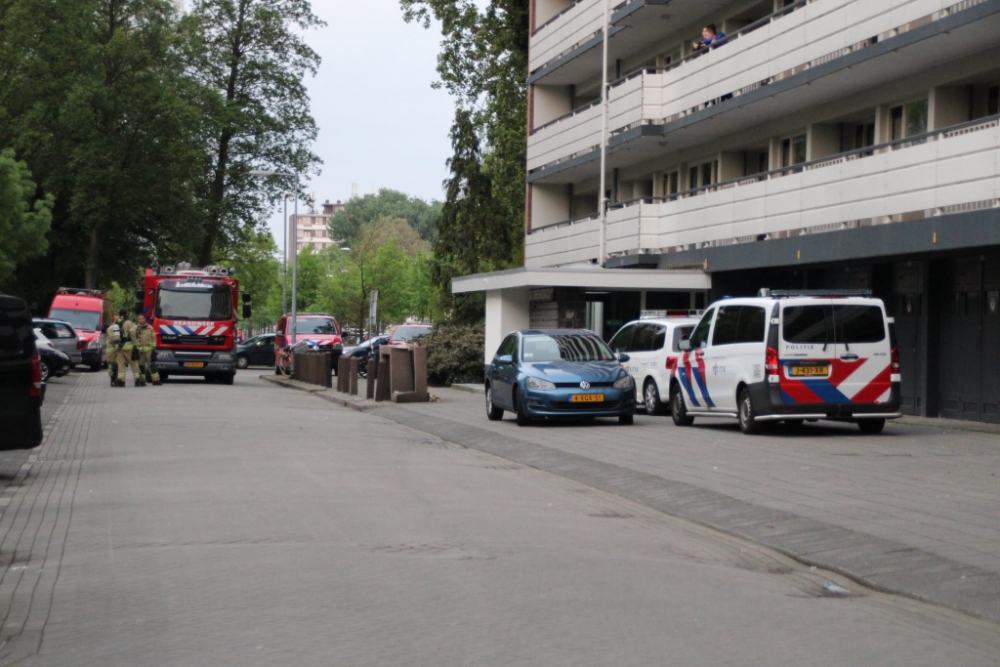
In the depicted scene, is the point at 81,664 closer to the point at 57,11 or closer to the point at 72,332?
the point at 72,332

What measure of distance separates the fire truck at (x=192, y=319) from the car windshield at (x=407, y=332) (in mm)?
8344

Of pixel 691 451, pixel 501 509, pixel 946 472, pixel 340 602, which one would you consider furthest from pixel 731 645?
pixel 691 451

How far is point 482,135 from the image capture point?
2277 inches

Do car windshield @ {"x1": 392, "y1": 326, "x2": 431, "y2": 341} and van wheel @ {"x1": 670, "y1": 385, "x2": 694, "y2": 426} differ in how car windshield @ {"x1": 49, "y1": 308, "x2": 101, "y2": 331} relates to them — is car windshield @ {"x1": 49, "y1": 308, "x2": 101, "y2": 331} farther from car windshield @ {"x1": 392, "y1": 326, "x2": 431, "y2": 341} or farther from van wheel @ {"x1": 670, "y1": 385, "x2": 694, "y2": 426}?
van wheel @ {"x1": 670, "y1": 385, "x2": 694, "y2": 426}

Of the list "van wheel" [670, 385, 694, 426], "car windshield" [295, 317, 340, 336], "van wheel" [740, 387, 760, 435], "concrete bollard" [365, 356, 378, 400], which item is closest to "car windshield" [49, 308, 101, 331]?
"car windshield" [295, 317, 340, 336]

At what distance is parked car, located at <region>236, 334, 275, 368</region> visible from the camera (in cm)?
6247

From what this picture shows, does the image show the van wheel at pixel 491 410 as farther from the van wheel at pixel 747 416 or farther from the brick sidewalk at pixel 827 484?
the van wheel at pixel 747 416

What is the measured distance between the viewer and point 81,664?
6094mm

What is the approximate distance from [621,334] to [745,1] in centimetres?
926

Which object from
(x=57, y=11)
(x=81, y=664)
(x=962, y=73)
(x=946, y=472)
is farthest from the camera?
(x=57, y=11)

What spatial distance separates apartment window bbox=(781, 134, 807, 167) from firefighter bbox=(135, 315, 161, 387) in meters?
17.2

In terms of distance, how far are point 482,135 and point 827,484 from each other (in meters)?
45.7

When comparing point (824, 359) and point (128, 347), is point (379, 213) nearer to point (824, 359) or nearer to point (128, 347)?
point (128, 347)

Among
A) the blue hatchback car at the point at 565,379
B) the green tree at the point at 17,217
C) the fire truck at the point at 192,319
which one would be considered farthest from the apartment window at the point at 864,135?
the green tree at the point at 17,217
